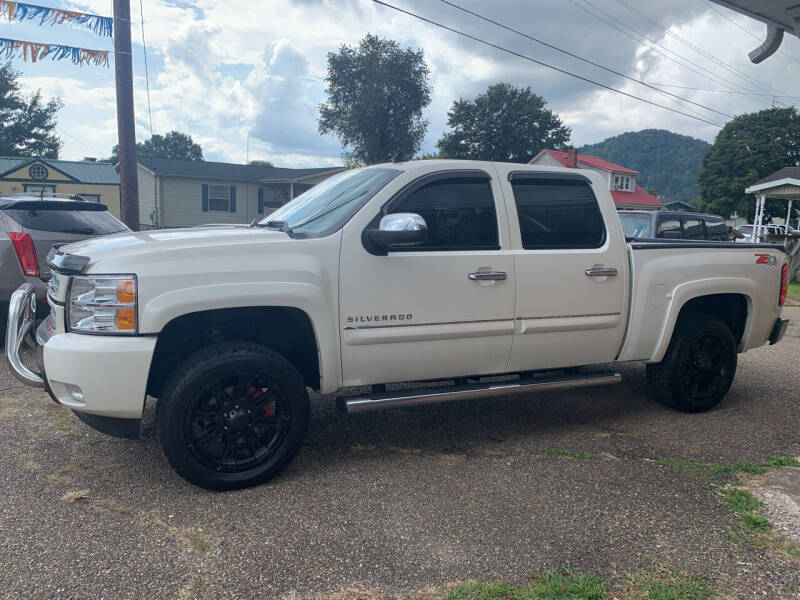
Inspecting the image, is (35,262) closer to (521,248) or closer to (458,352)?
(458,352)

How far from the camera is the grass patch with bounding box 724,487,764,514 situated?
336cm

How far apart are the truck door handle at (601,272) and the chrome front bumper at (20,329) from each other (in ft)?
11.5

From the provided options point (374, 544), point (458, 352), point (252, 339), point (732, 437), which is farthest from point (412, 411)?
point (732, 437)

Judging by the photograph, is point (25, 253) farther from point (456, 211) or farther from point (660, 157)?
point (660, 157)

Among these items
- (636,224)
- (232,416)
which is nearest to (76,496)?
(232,416)

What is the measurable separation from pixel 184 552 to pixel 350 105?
165 feet

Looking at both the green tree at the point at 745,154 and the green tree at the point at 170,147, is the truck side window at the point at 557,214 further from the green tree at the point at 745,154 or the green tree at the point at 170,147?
the green tree at the point at 170,147

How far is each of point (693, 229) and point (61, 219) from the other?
10.3m

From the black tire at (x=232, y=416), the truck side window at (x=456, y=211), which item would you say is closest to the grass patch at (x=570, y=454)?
the truck side window at (x=456, y=211)

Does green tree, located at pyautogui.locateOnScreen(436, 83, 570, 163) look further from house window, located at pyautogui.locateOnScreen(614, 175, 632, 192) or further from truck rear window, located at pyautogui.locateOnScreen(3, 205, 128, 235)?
truck rear window, located at pyautogui.locateOnScreen(3, 205, 128, 235)

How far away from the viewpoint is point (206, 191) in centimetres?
3134

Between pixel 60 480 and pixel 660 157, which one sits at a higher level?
pixel 660 157

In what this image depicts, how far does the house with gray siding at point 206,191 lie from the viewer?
30.7 m

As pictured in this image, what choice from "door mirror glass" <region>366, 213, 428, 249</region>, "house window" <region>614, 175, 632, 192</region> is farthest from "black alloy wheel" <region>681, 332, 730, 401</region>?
"house window" <region>614, 175, 632, 192</region>
